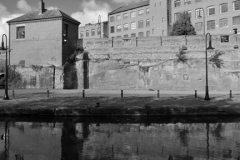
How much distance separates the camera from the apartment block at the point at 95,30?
63219 millimetres

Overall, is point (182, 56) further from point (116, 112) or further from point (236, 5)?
point (236, 5)

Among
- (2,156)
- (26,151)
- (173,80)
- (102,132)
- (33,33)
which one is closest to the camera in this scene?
(2,156)

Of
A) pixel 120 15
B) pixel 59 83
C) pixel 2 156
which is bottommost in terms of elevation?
pixel 2 156

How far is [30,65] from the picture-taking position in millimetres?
27094

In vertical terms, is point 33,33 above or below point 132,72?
above

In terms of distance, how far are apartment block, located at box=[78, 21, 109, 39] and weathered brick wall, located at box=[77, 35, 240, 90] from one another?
35.9m

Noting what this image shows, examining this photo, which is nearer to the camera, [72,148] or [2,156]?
[2,156]

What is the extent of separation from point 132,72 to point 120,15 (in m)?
32.5

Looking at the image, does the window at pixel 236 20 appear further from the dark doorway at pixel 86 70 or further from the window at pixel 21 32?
the window at pixel 21 32

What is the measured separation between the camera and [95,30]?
2571 inches

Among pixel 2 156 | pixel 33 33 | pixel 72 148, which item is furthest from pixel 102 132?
pixel 33 33

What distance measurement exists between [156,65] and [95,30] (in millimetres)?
42023

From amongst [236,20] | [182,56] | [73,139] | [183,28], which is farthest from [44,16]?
[236,20]

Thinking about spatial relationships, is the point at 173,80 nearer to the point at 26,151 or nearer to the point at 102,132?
the point at 102,132
